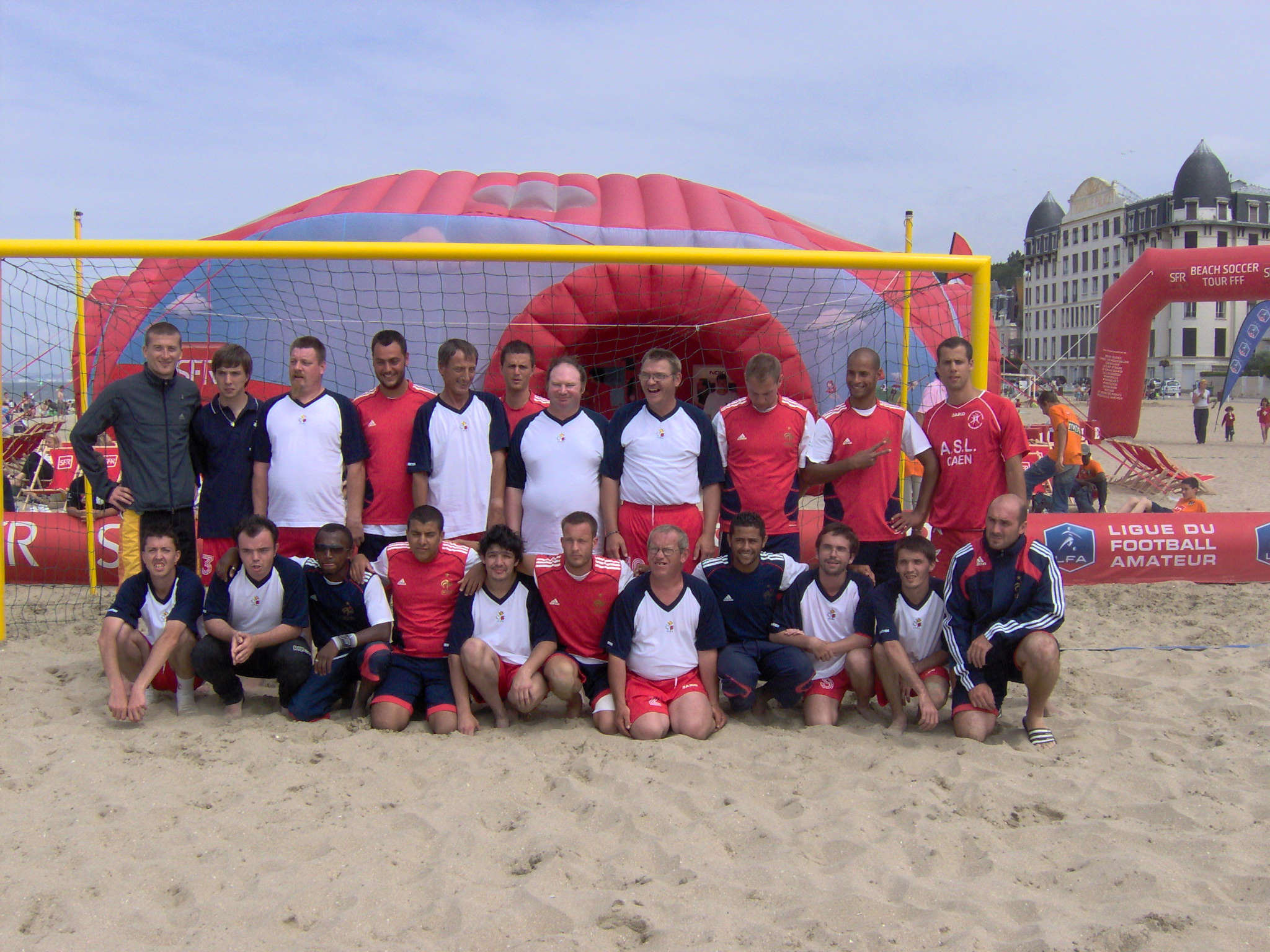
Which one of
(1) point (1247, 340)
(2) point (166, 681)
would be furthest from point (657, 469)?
(1) point (1247, 340)

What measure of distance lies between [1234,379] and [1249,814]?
16.4 m

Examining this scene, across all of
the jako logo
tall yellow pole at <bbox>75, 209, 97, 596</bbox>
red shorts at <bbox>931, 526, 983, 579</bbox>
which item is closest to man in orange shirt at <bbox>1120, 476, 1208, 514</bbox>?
the jako logo

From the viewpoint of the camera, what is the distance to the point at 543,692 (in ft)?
11.0

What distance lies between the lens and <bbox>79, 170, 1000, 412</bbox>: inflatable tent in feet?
22.6

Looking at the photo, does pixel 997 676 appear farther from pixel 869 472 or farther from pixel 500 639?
pixel 500 639

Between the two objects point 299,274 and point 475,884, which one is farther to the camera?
point 299,274

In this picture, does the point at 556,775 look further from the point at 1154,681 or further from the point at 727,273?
the point at 727,273

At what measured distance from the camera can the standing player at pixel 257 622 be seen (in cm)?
336

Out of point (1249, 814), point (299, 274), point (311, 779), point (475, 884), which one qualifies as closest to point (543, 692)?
point (311, 779)

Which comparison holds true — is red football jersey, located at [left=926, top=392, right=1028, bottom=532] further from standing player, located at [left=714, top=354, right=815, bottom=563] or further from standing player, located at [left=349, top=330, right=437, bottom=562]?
standing player, located at [left=349, top=330, right=437, bottom=562]

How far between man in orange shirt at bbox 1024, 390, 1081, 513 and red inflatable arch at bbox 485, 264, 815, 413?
6.41 ft

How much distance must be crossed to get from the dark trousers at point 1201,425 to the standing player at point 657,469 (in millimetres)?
16171

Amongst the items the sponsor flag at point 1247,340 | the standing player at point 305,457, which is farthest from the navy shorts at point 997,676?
the sponsor flag at point 1247,340

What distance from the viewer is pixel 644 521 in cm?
368
